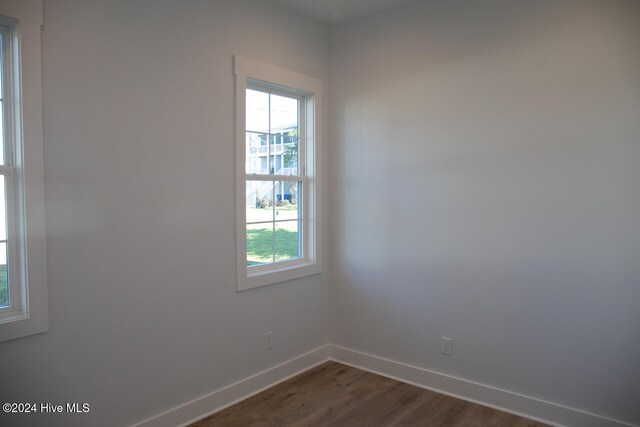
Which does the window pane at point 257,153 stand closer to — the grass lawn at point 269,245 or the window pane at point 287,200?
the window pane at point 287,200

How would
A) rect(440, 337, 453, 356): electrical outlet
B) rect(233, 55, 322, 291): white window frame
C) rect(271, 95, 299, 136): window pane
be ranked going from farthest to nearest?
1. rect(271, 95, 299, 136): window pane
2. rect(440, 337, 453, 356): electrical outlet
3. rect(233, 55, 322, 291): white window frame

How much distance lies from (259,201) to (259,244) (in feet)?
1.08

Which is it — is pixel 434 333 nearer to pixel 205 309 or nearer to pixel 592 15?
pixel 205 309

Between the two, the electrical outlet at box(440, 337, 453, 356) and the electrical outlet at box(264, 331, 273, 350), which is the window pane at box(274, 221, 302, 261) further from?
the electrical outlet at box(440, 337, 453, 356)

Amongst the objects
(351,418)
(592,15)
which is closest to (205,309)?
(351,418)

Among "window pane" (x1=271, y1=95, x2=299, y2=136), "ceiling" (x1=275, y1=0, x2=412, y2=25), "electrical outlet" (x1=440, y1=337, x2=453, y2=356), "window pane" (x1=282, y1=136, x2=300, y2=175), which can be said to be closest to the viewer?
"electrical outlet" (x1=440, y1=337, x2=453, y2=356)

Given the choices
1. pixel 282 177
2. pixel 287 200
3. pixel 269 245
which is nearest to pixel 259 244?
pixel 269 245

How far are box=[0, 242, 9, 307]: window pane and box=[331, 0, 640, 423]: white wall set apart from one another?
237cm

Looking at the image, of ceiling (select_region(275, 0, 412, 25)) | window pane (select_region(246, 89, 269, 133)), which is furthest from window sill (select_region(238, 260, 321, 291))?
ceiling (select_region(275, 0, 412, 25))

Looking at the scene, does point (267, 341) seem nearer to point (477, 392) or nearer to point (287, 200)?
point (287, 200)

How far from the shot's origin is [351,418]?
2.75 meters

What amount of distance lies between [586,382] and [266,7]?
10.8ft

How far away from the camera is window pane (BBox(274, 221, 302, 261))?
338 cm

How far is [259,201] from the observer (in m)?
3.20
